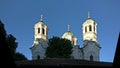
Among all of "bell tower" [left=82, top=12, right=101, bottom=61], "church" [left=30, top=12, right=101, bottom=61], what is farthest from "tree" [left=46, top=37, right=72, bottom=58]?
"bell tower" [left=82, top=12, right=101, bottom=61]

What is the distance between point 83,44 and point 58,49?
58.7ft

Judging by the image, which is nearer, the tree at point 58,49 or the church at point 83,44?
the tree at point 58,49

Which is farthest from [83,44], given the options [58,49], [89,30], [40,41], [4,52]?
A: [4,52]

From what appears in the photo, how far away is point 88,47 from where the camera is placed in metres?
72.9

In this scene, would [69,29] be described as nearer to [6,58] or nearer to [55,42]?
[55,42]

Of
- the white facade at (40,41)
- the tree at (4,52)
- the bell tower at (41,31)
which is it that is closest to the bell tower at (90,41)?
the white facade at (40,41)

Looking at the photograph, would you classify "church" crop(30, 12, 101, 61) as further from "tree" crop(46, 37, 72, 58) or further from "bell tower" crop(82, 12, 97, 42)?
"tree" crop(46, 37, 72, 58)

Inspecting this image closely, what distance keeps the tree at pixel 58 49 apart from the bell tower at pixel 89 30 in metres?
15.1

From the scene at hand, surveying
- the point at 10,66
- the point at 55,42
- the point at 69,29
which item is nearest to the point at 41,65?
the point at 10,66

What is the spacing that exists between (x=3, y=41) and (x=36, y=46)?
6485cm

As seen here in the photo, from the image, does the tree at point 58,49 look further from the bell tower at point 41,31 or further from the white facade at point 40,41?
the bell tower at point 41,31

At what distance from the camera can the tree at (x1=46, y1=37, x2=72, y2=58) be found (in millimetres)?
55975

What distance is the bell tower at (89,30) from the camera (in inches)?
2896

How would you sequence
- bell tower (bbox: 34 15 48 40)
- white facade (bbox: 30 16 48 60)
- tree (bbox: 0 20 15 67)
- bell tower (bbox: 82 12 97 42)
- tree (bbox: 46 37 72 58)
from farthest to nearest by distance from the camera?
bell tower (bbox: 34 15 48 40)
white facade (bbox: 30 16 48 60)
bell tower (bbox: 82 12 97 42)
tree (bbox: 46 37 72 58)
tree (bbox: 0 20 15 67)
